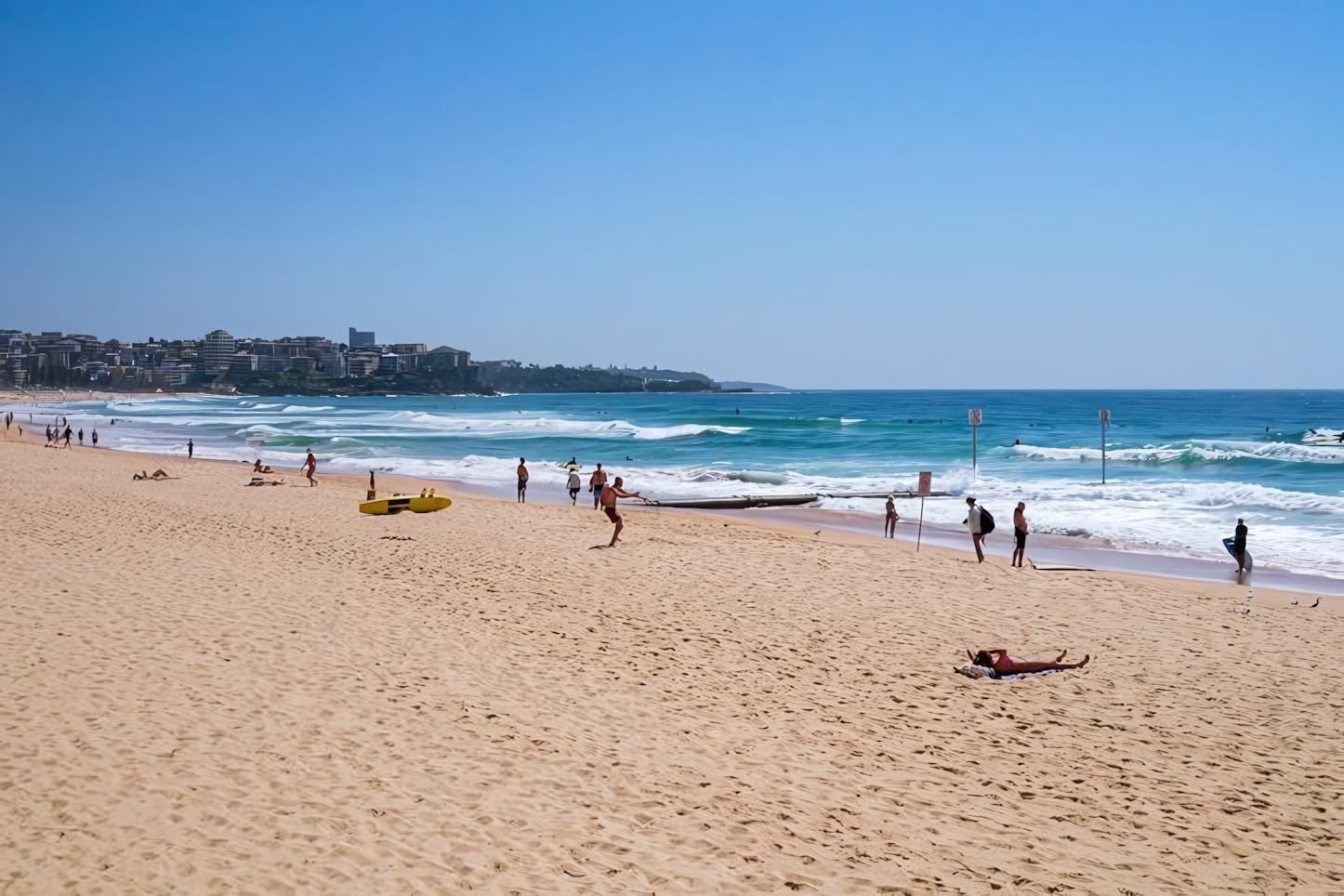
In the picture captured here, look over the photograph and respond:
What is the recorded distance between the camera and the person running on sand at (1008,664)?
8.62 m

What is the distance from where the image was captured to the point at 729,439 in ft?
186

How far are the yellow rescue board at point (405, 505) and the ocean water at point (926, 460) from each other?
8.78 meters

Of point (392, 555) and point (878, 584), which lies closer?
point (878, 584)

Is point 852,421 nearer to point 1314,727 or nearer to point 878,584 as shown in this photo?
point 878,584

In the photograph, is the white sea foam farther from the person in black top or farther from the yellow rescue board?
the yellow rescue board

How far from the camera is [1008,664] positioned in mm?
8641

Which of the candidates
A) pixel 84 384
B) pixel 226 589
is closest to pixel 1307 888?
pixel 226 589

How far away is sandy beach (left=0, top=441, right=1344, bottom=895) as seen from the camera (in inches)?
196

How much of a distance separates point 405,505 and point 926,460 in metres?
27.2

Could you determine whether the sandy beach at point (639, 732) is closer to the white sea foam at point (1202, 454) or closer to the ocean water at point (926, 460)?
the ocean water at point (926, 460)

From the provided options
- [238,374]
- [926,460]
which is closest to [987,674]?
[926,460]

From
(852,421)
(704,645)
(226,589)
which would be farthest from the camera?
(852,421)

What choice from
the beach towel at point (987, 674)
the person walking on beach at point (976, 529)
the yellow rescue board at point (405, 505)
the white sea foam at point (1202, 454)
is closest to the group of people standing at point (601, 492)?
the yellow rescue board at point (405, 505)

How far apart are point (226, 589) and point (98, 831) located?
20.4 feet
